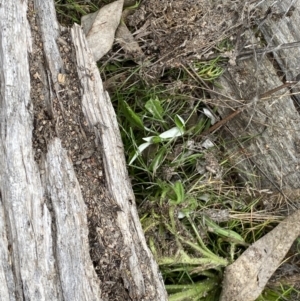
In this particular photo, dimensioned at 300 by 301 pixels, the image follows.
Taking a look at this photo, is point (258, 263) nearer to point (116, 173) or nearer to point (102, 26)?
point (116, 173)

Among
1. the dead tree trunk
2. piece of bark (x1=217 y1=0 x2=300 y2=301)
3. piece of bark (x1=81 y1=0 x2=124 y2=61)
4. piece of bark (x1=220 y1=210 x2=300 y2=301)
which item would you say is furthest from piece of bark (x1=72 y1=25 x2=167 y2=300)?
piece of bark (x1=217 y1=0 x2=300 y2=301)

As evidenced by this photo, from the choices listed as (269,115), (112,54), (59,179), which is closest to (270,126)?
(269,115)

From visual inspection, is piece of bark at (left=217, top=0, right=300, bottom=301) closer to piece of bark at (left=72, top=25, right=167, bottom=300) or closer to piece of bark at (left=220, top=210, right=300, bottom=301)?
piece of bark at (left=220, top=210, right=300, bottom=301)

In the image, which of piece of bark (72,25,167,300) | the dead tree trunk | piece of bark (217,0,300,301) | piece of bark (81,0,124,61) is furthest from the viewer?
piece of bark (217,0,300,301)

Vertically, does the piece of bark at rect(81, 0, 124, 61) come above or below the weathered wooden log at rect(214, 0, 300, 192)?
above

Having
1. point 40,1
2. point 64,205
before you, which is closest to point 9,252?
point 64,205

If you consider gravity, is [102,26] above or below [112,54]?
above

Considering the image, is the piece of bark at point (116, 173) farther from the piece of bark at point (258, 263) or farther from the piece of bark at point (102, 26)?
the piece of bark at point (258, 263)

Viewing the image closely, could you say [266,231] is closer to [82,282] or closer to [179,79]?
[179,79]

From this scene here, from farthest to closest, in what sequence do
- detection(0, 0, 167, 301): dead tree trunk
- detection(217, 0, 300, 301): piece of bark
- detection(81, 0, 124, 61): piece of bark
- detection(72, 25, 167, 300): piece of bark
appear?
detection(217, 0, 300, 301): piece of bark → detection(81, 0, 124, 61): piece of bark → detection(72, 25, 167, 300): piece of bark → detection(0, 0, 167, 301): dead tree trunk
